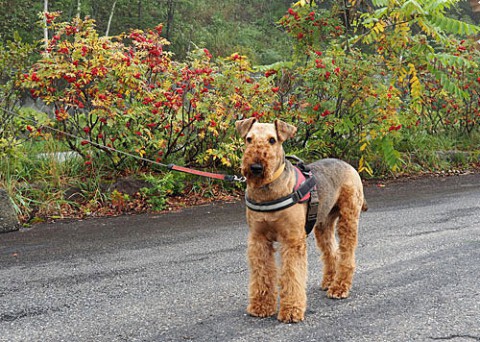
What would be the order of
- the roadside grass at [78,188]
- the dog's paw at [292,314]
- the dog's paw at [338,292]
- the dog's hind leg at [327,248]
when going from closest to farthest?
the dog's paw at [292,314] → the dog's paw at [338,292] → the dog's hind leg at [327,248] → the roadside grass at [78,188]

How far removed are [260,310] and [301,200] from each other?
0.95 metres

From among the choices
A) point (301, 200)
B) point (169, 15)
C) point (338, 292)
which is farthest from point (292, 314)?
point (169, 15)

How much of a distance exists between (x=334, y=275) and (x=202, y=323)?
4.69 ft

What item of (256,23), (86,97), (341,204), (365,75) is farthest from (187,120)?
(256,23)

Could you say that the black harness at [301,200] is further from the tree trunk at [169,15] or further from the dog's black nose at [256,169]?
the tree trunk at [169,15]

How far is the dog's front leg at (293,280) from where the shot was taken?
383 cm

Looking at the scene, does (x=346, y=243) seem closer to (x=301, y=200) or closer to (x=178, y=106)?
(x=301, y=200)

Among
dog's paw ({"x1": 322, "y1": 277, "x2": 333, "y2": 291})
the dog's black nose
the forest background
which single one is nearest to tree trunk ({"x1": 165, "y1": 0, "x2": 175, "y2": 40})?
the forest background

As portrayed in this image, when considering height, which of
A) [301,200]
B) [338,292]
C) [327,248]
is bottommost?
[338,292]

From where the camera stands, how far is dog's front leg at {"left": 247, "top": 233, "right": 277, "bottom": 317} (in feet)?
13.0

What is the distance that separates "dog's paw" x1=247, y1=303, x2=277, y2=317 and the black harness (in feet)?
2.27

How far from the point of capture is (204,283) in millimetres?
4879

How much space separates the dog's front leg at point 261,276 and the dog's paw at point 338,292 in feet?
2.19

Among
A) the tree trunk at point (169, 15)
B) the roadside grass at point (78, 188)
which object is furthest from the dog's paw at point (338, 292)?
the tree trunk at point (169, 15)
